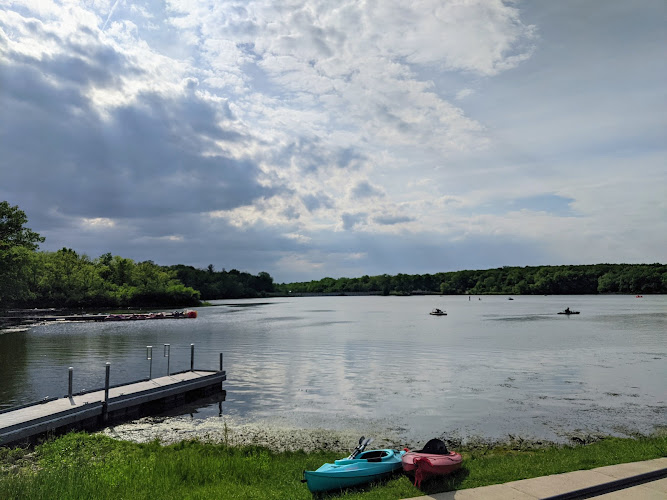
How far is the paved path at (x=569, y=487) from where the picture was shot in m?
11.0

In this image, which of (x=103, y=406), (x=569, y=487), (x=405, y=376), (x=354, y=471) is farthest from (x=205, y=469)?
(x=405, y=376)

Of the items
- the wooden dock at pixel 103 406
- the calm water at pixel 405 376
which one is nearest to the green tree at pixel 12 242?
the calm water at pixel 405 376

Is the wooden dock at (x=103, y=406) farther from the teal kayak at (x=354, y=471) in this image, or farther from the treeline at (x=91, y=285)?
the treeline at (x=91, y=285)

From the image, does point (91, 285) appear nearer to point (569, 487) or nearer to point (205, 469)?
point (205, 469)

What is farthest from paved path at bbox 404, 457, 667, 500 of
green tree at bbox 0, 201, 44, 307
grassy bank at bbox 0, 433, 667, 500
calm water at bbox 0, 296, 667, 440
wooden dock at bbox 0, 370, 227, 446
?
green tree at bbox 0, 201, 44, 307

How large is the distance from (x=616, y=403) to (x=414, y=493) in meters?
21.9

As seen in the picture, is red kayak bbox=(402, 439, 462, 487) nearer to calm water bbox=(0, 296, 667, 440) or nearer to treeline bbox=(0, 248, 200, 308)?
calm water bbox=(0, 296, 667, 440)

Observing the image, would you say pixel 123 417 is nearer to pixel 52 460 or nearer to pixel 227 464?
pixel 52 460

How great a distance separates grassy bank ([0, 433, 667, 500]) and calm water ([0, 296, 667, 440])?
6.01m

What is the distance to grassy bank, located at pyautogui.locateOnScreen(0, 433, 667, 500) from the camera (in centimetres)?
1305

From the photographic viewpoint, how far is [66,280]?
443ft

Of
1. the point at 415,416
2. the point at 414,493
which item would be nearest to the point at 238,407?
the point at 415,416

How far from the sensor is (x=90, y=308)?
144 m

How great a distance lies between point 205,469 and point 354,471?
16.9ft
